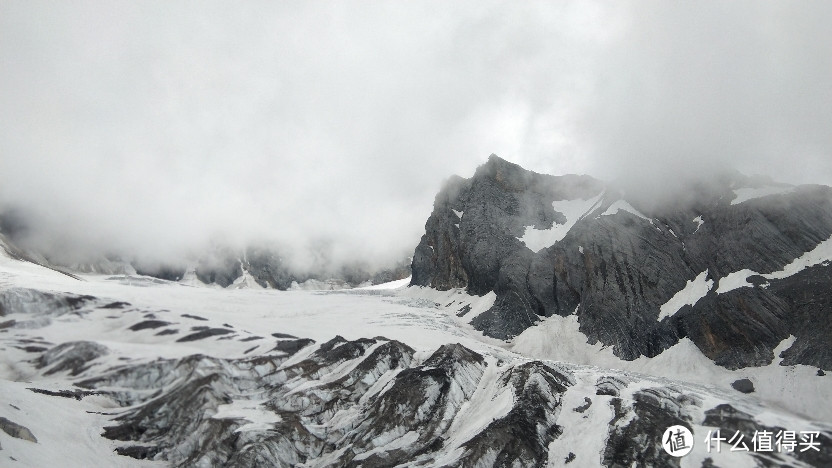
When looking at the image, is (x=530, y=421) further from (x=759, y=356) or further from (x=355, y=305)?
(x=355, y=305)

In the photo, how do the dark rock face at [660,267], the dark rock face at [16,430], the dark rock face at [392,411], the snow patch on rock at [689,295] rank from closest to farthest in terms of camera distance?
the dark rock face at [392,411] < the dark rock face at [16,430] < the dark rock face at [660,267] < the snow patch on rock at [689,295]

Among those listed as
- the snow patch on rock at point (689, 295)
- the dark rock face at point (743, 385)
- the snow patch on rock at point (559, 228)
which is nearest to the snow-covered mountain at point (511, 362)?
the dark rock face at point (743, 385)

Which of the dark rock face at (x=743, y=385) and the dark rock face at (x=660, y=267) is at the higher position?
the dark rock face at (x=660, y=267)

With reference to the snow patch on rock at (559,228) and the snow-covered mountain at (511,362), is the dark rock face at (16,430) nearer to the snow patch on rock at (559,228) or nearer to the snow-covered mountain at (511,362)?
the snow-covered mountain at (511,362)

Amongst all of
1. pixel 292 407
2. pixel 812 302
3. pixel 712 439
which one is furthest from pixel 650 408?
pixel 292 407

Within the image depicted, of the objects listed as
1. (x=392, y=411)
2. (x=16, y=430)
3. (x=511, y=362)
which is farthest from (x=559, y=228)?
(x=16, y=430)

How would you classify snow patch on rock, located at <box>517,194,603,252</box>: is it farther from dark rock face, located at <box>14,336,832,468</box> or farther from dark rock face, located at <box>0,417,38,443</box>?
dark rock face, located at <box>0,417,38,443</box>

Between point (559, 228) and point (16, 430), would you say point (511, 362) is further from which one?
point (559, 228)
